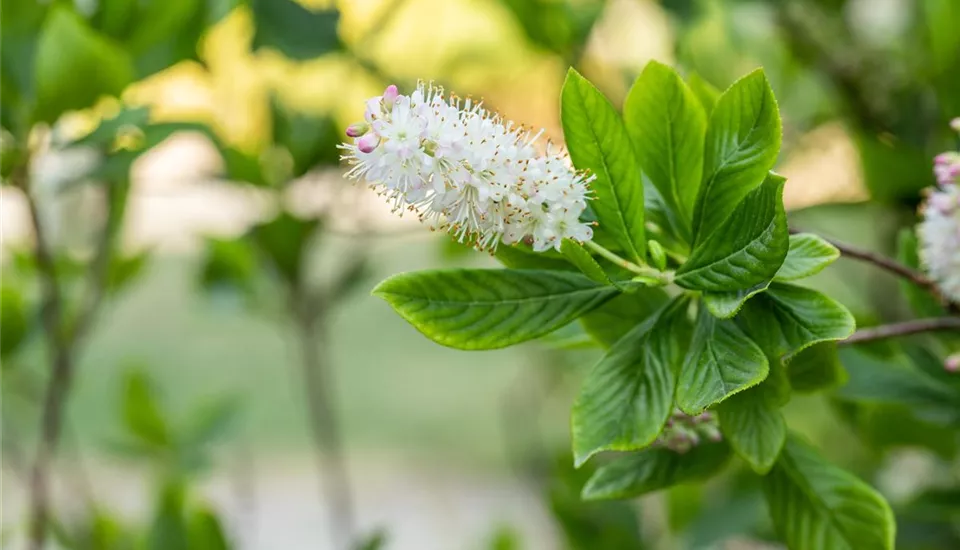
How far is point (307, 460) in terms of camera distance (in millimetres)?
1824

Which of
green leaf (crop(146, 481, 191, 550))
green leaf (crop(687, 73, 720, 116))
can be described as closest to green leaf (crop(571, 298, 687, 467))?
green leaf (crop(687, 73, 720, 116))

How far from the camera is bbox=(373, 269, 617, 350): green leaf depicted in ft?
1.17

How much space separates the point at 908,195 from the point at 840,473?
38cm

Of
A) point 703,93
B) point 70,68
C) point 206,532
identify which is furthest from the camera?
point 206,532

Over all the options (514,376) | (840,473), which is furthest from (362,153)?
(514,376)

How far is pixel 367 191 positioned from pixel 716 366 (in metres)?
0.79

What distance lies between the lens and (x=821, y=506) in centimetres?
40

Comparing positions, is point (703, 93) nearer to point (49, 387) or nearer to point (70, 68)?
point (70, 68)

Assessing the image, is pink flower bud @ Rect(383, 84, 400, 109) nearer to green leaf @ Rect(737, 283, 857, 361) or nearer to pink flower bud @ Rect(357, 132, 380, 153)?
pink flower bud @ Rect(357, 132, 380, 153)

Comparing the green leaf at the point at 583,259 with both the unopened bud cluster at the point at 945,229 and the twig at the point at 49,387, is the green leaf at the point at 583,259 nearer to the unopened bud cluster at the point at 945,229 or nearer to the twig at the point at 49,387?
the unopened bud cluster at the point at 945,229

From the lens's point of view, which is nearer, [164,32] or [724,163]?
[724,163]

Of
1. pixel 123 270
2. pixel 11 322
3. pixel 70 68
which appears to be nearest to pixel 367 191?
pixel 123 270

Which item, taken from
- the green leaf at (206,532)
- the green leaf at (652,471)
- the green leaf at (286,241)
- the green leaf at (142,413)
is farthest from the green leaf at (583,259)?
the green leaf at (142,413)

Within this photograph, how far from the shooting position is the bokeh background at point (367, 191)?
0.71 metres
